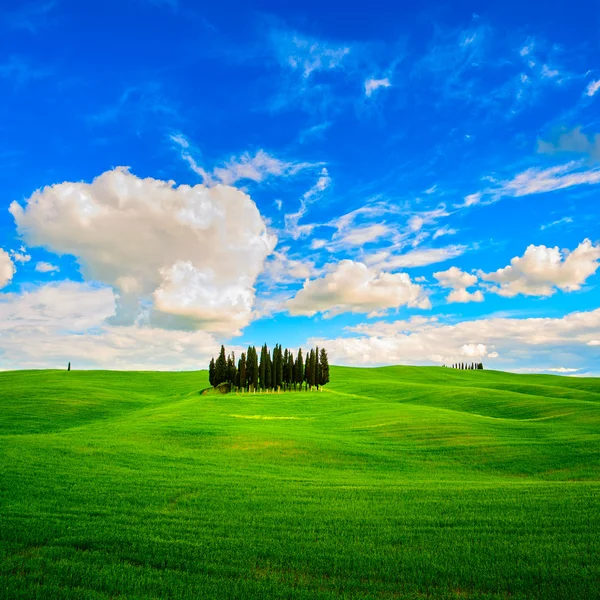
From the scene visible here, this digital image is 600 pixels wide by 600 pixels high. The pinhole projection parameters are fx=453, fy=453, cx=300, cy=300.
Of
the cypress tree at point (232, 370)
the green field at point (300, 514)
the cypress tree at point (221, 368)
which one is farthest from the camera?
the cypress tree at point (221, 368)

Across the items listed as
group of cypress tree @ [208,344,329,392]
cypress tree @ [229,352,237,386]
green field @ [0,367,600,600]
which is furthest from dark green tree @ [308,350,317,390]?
green field @ [0,367,600,600]

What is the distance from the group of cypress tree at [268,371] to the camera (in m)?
95.0

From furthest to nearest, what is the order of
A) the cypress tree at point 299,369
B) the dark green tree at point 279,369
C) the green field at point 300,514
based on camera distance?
the cypress tree at point 299,369
the dark green tree at point 279,369
the green field at point 300,514

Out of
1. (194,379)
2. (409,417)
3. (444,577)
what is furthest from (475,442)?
(194,379)

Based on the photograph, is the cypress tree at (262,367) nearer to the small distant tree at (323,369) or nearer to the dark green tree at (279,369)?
the dark green tree at (279,369)

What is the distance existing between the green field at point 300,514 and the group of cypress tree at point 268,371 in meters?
53.6

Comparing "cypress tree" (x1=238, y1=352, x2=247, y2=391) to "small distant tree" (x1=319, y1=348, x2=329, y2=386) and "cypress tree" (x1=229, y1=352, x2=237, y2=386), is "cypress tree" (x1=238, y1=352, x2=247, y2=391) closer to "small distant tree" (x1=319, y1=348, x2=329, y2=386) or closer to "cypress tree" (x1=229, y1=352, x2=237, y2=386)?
"cypress tree" (x1=229, y1=352, x2=237, y2=386)

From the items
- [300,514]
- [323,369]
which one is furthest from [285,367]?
[300,514]

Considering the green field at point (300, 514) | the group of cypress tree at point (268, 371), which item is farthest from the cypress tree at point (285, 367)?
the green field at point (300, 514)

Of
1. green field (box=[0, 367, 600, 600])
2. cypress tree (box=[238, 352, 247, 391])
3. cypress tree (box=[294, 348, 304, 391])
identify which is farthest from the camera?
cypress tree (box=[294, 348, 304, 391])

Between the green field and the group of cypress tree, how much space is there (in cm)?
5355

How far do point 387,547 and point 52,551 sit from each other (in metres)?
8.93

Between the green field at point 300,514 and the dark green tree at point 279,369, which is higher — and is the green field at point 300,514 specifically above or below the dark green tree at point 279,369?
below

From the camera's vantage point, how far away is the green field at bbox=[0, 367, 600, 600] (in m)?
10.4
